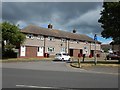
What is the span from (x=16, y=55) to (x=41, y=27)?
49.8 feet

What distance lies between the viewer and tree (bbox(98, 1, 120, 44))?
127 feet

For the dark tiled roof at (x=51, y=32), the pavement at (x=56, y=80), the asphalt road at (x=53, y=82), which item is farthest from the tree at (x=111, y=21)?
the dark tiled roof at (x=51, y=32)

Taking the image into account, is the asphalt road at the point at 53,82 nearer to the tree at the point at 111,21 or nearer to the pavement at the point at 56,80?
the pavement at the point at 56,80

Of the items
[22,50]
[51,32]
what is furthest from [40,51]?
[51,32]

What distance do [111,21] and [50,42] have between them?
28310mm

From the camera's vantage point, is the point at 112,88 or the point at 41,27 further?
the point at 41,27

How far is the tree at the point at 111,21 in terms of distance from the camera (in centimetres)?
3869

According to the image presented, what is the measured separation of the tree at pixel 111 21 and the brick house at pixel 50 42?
22349 mm

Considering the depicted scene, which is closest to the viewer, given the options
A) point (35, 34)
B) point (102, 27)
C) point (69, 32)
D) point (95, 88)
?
point (95, 88)

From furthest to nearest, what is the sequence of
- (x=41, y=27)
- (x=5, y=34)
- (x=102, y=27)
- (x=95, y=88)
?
1. (x=41, y=27)
2. (x=5, y=34)
3. (x=102, y=27)
4. (x=95, y=88)

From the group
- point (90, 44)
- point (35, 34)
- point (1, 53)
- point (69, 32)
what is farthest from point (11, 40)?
point (90, 44)

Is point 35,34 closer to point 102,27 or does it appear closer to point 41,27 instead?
point 41,27

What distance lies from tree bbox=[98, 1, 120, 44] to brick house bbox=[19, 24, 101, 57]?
880 inches

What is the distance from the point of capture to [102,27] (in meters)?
40.7
